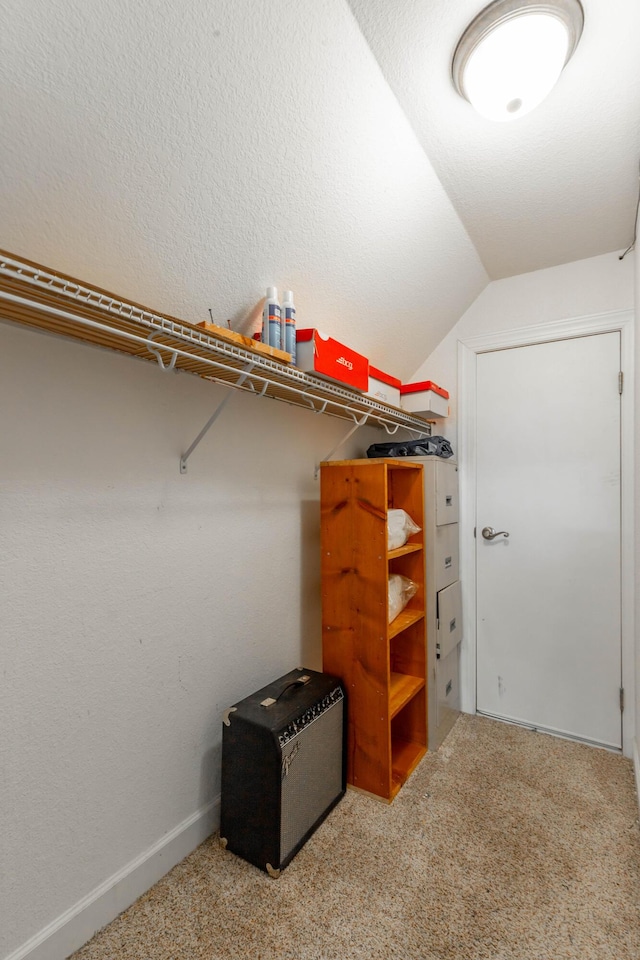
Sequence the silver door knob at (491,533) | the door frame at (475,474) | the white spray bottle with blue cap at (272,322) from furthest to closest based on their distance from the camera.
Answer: the silver door knob at (491,533) < the door frame at (475,474) < the white spray bottle with blue cap at (272,322)

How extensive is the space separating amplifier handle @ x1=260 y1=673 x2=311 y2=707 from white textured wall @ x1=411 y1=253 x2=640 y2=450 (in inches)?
60.9

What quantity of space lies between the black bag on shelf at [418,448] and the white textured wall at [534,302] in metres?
0.25

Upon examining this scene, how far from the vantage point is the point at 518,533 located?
238 centimetres

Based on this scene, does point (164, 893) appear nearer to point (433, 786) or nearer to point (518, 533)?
point (433, 786)

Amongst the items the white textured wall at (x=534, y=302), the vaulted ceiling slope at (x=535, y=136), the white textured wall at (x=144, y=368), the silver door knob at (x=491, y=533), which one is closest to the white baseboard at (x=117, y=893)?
the white textured wall at (x=144, y=368)

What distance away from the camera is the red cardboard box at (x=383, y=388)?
1989mm

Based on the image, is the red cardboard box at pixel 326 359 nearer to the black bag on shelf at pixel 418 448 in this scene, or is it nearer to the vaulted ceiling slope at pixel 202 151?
the vaulted ceiling slope at pixel 202 151

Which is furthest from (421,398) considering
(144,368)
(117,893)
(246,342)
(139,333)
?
(117,893)

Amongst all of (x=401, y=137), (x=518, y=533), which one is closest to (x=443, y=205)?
(x=401, y=137)

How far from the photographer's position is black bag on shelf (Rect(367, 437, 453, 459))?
225 centimetres

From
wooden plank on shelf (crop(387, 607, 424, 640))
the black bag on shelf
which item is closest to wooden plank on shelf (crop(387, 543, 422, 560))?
wooden plank on shelf (crop(387, 607, 424, 640))

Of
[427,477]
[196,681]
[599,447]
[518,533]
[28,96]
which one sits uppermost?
[28,96]

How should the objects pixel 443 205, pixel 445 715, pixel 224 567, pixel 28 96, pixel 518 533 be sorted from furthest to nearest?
pixel 518 533, pixel 445 715, pixel 443 205, pixel 224 567, pixel 28 96

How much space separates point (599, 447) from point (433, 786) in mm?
1765
